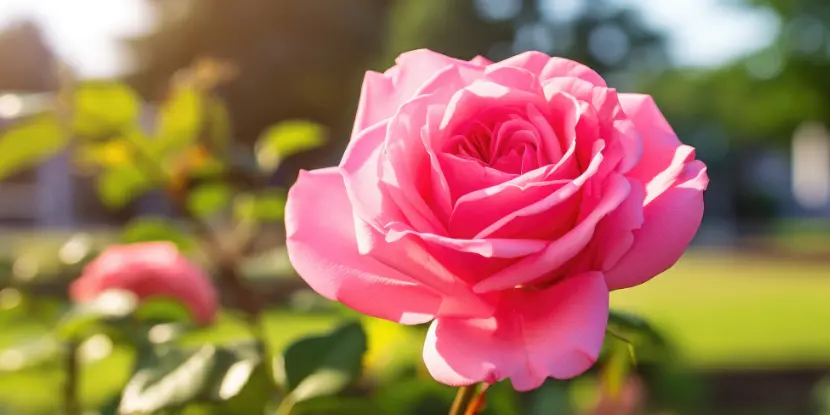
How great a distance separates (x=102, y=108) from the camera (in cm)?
64

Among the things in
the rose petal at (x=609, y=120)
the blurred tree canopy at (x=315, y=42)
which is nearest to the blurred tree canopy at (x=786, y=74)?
the blurred tree canopy at (x=315, y=42)

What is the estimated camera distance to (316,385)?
463mm

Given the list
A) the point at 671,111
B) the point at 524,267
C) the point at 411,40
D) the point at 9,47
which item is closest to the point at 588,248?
the point at 524,267

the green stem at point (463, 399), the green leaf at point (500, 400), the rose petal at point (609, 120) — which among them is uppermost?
the rose petal at point (609, 120)

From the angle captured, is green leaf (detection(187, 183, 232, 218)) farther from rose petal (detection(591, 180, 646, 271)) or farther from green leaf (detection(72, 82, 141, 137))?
rose petal (detection(591, 180, 646, 271))

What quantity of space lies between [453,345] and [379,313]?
34mm

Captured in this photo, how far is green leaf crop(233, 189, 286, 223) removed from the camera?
2.46 feet

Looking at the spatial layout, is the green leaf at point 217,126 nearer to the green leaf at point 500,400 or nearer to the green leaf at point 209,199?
the green leaf at point 209,199

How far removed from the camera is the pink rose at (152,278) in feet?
2.11

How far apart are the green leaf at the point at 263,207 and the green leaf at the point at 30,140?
0.58 ft

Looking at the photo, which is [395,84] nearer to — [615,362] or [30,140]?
[615,362]

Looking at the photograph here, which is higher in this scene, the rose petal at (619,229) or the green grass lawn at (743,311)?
the rose petal at (619,229)

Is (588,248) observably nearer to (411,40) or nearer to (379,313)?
(379,313)

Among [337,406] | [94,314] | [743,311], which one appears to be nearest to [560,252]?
[337,406]
